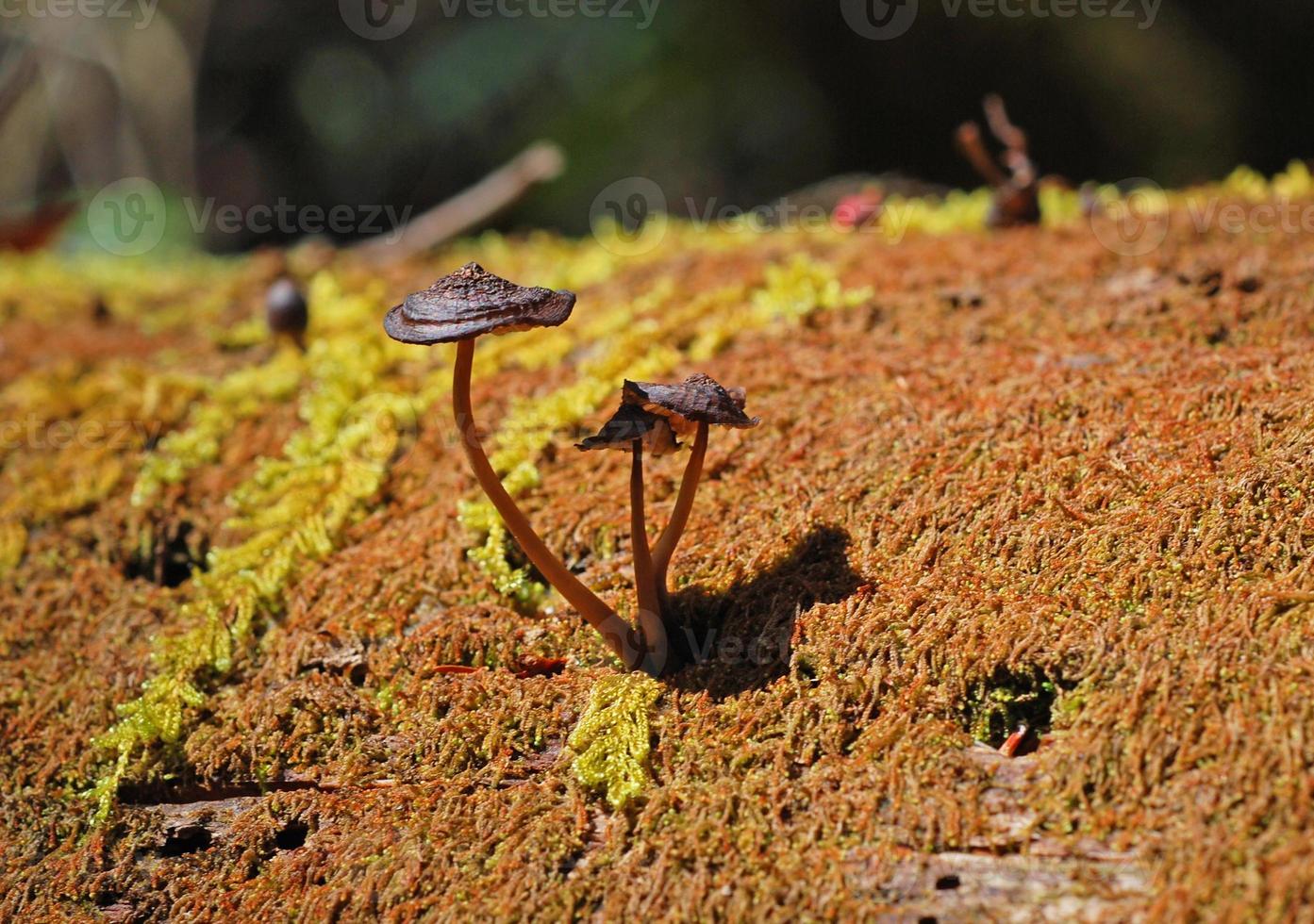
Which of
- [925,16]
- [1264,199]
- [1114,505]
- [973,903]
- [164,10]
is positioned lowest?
[973,903]

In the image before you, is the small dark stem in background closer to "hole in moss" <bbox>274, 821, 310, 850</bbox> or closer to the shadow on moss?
the shadow on moss

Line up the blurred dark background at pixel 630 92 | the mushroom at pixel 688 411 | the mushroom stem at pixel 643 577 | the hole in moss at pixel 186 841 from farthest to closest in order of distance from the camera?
the blurred dark background at pixel 630 92 < the hole in moss at pixel 186 841 < the mushroom stem at pixel 643 577 < the mushroom at pixel 688 411

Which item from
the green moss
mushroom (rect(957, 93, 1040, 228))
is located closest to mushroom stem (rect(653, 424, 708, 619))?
the green moss

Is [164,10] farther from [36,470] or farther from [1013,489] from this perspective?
[1013,489]

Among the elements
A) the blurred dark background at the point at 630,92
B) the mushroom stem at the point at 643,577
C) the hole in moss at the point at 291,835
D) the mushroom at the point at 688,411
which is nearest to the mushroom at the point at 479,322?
the mushroom stem at the point at 643,577

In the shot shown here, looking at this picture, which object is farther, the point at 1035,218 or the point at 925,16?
the point at 925,16

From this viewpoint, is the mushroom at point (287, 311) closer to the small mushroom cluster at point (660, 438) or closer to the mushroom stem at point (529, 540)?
the mushroom stem at point (529, 540)

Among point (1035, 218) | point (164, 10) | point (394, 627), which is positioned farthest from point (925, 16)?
point (394, 627)
